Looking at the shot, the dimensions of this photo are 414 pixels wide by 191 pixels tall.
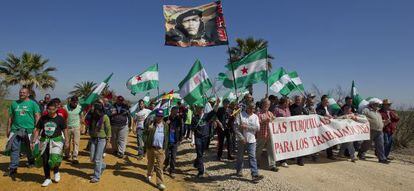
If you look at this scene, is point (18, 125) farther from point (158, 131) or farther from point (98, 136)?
point (158, 131)

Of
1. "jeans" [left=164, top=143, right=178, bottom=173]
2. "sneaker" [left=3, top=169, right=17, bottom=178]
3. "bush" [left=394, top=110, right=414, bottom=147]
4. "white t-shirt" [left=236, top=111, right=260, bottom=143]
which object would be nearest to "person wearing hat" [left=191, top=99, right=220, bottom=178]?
"jeans" [left=164, top=143, right=178, bottom=173]

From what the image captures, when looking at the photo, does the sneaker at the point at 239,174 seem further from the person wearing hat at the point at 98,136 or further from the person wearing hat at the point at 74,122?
the person wearing hat at the point at 74,122

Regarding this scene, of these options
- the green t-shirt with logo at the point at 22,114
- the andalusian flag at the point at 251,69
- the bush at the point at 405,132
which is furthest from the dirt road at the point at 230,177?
the bush at the point at 405,132

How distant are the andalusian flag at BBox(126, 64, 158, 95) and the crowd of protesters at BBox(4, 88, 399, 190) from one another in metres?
2.20

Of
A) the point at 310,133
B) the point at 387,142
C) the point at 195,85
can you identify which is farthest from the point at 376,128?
the point at 195,85

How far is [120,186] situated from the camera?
8.12 m

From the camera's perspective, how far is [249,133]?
8.79 m

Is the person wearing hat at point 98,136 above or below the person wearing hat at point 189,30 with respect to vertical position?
below

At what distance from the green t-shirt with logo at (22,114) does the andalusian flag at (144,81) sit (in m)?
6.61

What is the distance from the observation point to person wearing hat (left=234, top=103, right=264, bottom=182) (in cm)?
864

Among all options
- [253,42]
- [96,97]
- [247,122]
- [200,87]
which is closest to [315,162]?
[247,122]

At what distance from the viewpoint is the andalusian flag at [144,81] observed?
1473cm

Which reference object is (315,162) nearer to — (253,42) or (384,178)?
(384,178)

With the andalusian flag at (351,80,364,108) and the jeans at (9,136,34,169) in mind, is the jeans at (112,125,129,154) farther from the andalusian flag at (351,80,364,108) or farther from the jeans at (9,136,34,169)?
the andalusian flag at (351,80,364,108)
